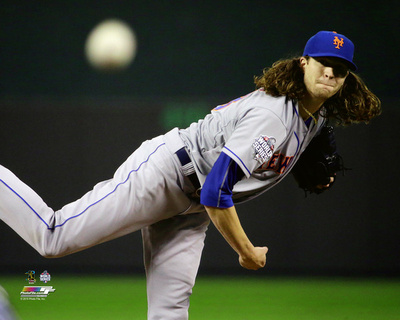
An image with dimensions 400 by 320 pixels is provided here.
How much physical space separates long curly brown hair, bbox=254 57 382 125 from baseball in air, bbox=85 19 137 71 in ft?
15.8

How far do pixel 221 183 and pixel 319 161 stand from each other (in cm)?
80

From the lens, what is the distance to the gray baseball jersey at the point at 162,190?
2.19 meters

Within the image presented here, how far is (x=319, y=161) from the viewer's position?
263 centimetres

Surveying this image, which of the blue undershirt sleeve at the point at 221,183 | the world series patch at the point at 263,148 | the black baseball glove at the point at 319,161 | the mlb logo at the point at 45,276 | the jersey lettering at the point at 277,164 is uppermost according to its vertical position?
the world series patch at the point at 263,148

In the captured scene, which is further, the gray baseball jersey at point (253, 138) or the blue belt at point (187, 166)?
the blue belt at point (187, 166)

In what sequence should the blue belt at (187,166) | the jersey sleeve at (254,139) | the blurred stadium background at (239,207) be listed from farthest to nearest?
the blurred stadium background at (239,207) → the blue belt at (187,166) → the jersey sleeve at (254,139)

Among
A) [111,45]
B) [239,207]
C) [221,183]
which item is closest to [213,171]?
[221,183]

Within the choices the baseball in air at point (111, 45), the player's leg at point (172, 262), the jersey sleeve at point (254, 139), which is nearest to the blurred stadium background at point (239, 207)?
the baseball in air at point (111, 45)

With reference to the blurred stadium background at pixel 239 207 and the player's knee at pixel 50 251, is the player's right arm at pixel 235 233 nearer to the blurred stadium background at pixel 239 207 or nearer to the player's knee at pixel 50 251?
the player's knee at pixel 50 251

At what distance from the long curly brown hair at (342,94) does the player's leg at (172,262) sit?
711 millimetres

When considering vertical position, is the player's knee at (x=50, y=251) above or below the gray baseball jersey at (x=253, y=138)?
below

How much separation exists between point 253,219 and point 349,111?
2.98 m

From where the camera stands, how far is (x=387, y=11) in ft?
22.9

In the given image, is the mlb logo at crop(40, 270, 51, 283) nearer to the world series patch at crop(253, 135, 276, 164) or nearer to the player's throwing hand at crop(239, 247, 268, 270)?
the player's throwing hand at crop(239, 247, 268, 270)
